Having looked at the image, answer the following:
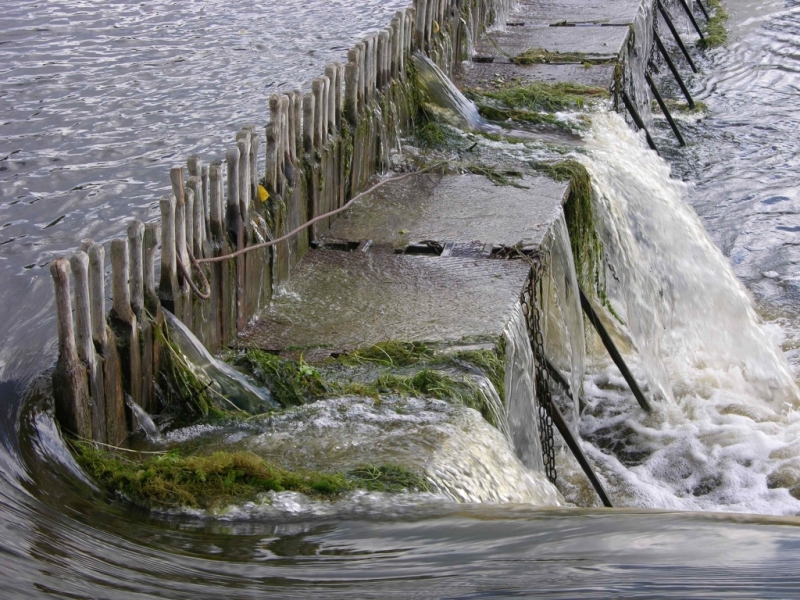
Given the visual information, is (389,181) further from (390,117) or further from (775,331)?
(775,331)

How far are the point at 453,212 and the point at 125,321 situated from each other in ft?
12.3

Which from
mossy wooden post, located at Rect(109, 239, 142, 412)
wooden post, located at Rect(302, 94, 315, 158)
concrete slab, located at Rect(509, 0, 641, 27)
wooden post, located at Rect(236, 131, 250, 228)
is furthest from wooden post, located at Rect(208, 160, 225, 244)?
concrete slab, located at Rect(509, 0, 641, 27)

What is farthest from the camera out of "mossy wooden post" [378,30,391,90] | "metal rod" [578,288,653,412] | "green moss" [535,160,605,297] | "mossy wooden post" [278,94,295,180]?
"mossy wooden post" [378,30,391,90]

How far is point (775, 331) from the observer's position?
1028 centimetres

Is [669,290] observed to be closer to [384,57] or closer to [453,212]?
[453,212]

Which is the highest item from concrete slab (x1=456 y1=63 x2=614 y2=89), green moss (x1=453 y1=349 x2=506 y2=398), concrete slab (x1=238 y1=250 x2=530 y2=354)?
concrete slab (x1=456 y1=63 x2=614 y2=89)

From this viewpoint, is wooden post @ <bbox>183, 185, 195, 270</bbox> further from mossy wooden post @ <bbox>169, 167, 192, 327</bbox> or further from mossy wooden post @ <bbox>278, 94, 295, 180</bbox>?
mossy wooden post @ <bbox>278, 94, 295, 180</bbox>

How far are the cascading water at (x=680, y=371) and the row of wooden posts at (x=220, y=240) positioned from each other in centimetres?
223

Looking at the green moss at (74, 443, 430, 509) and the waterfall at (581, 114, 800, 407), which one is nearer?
the green moss at (74, 443, 430, 509)

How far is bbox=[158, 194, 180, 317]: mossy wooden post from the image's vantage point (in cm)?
540

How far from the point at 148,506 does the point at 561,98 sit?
767cm

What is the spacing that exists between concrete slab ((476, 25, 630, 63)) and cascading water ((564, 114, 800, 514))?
2083 mm

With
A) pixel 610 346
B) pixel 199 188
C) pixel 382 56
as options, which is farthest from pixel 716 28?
pixel 199 188

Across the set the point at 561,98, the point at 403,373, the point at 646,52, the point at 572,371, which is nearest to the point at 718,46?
the point at 646,52
